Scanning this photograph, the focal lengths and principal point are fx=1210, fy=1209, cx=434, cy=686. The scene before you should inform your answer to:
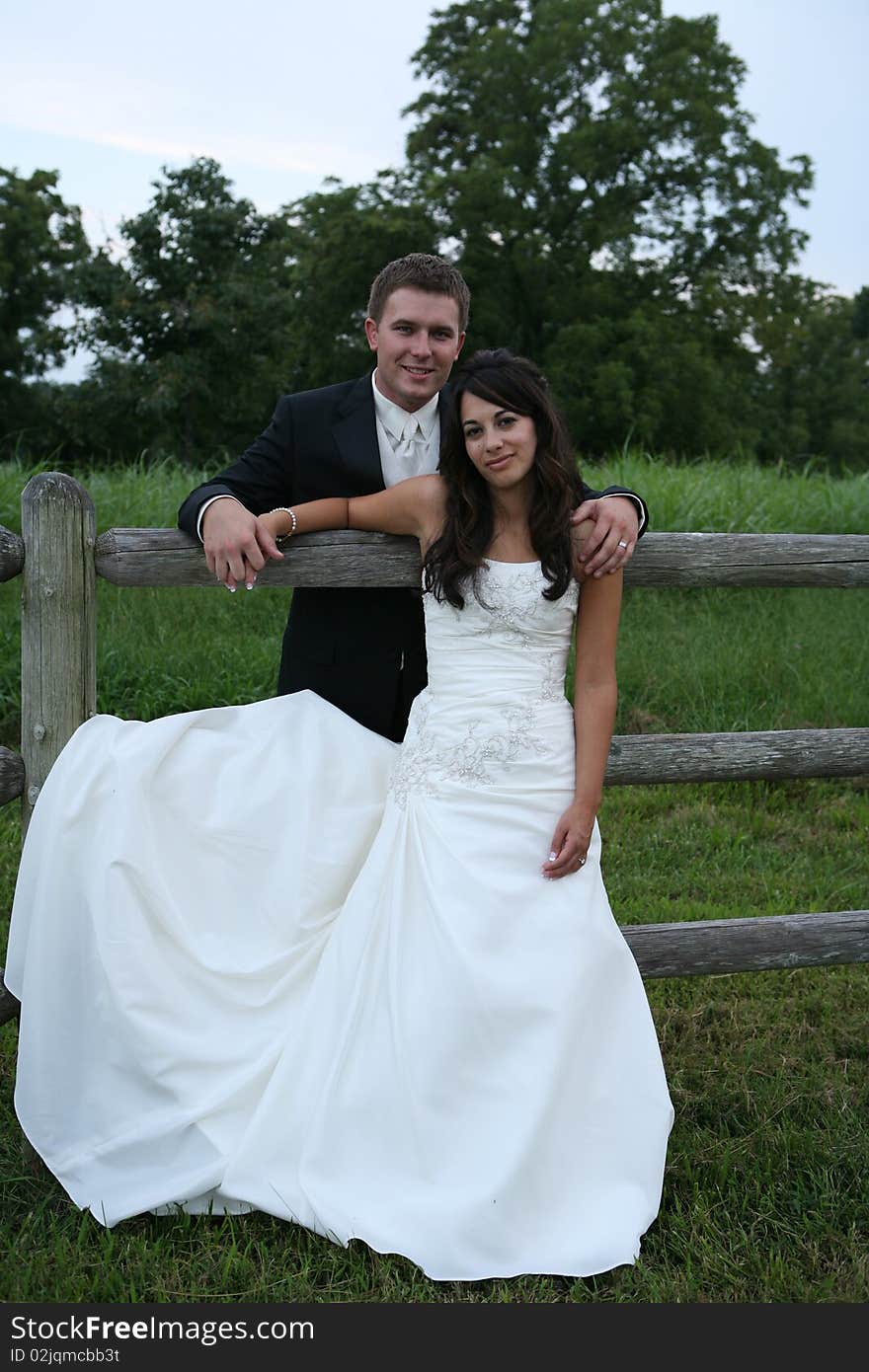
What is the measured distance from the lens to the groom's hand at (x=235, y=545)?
120 inches

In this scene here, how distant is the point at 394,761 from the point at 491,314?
28.7 meters

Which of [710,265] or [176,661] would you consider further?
[710,265]

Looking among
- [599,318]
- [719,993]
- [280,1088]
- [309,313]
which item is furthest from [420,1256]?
[309,313]

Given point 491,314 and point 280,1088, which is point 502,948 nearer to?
point 280,1088

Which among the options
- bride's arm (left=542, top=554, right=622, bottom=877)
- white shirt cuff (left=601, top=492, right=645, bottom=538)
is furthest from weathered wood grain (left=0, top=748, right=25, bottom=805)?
white shirt cuff (left=601, top=492, right=645, bottom=538)

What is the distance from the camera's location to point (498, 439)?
10.2ft

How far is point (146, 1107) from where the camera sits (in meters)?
2.96

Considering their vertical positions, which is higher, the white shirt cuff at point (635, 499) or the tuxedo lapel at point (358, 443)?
the tuxedo lapel at point (358, 443)

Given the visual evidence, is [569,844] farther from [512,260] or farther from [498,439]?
[512,260]

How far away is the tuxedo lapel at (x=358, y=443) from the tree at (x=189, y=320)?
81.8 ft

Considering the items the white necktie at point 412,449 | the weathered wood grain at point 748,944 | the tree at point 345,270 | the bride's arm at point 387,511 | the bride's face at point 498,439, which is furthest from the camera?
the tree at point 345,270

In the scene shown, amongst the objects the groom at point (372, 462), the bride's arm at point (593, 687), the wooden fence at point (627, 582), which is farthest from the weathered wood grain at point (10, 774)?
the bride's arm at point (593, 687)

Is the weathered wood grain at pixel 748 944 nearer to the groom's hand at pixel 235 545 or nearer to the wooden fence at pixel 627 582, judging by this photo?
the wooden fence at pixel 627 582

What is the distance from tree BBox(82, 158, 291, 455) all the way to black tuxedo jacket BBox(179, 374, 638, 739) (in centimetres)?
2492
